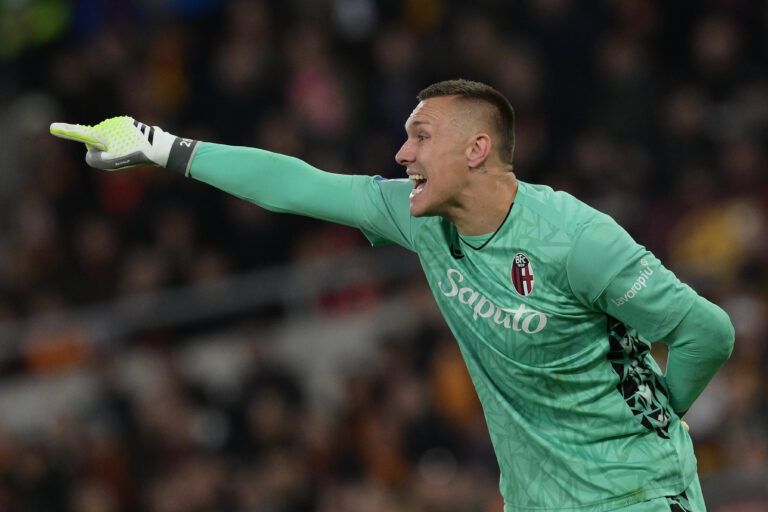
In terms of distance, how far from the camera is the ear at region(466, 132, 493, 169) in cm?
439

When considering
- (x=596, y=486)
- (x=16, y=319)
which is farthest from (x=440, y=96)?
(x=16, y=319)

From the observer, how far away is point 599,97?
10562 mm

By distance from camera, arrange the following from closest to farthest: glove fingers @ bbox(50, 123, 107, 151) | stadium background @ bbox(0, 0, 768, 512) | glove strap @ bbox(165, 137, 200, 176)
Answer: glove fingers @ bbox(50, 123, 107, 151), glove strap @ bbox(165, 137, 200, 176), stadium background @ bbox(0, 0, 768, 512)

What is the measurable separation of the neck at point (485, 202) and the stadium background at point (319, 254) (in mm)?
4016

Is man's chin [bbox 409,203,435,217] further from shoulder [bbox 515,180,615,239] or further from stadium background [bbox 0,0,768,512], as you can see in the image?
stadium background [bbox 0,0,768,512]

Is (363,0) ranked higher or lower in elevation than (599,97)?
higher

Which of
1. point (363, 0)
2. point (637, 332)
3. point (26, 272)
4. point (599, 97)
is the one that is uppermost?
point (363, 0)

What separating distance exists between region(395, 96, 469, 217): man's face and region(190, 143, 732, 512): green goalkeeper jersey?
7.0 inches

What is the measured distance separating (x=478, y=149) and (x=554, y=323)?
629 mm

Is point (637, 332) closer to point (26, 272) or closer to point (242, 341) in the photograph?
point (242, 341)

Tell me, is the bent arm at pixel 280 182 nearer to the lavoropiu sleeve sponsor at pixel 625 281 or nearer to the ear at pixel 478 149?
the ear at pixel 478 149

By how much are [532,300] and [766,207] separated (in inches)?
206

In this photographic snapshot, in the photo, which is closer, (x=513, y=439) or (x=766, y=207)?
(x=513, y=439)

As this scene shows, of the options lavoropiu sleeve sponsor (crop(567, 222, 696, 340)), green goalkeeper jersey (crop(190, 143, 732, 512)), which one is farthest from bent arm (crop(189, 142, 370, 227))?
lavoropiu sleeve sponsor (crop(567, 222, 696, 340))
